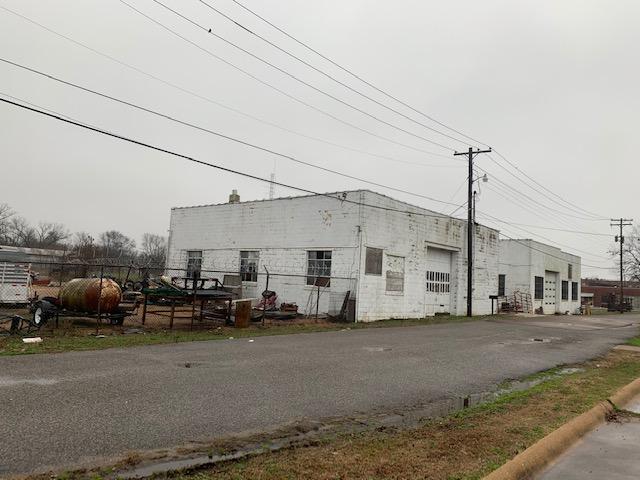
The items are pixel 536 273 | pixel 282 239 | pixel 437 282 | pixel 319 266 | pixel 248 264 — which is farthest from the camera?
pixel 536 273

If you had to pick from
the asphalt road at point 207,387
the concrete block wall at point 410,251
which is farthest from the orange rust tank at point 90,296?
the concrete block wall at point 410,251

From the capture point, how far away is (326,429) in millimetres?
5844

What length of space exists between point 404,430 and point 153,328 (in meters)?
11.5

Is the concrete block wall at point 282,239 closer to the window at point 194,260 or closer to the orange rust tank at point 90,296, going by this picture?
the window at point 194,260

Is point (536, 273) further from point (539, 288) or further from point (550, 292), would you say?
point (550, 292)

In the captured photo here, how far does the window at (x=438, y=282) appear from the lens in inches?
1066

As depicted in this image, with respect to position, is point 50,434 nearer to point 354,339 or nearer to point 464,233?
point 354,339

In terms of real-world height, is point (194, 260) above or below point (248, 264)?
above

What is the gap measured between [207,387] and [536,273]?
41091 mm

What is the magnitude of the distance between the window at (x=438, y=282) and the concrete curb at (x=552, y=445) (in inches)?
758

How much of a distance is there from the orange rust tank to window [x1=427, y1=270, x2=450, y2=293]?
16.9 metres

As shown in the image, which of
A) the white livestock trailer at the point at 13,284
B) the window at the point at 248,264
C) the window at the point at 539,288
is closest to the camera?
the white livestock trailer at the point at 13,284

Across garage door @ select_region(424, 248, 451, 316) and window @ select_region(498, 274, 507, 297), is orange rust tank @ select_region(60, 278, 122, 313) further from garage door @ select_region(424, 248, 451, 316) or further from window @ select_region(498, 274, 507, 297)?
window @ select_region(498, 274, 507, 297)

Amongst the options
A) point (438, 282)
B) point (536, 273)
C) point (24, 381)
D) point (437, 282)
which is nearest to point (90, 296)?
point (24, 381)
